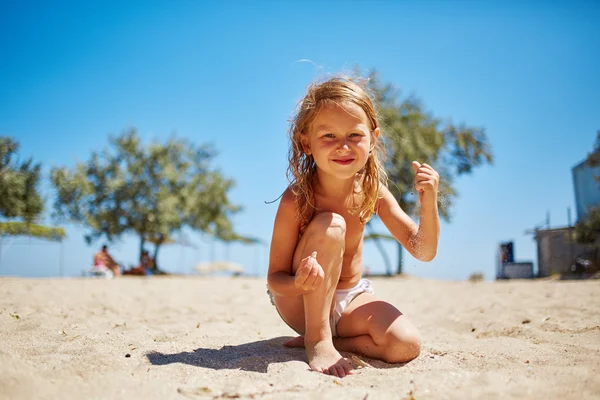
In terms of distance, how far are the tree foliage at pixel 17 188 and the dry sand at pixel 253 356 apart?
1552 centimetres

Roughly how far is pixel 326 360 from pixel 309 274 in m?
0.47

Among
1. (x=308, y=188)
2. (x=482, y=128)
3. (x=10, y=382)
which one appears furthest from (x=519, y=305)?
(x=482, y=128)

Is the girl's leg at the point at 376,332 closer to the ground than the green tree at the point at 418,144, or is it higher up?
closer to the ground

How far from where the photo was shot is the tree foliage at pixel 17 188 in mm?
18141

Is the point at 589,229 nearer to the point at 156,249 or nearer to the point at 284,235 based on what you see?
the point at 284,235

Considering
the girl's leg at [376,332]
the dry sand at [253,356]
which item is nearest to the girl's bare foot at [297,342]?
the girl's leg at [376,332]

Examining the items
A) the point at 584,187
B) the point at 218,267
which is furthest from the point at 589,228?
the point at 218,267

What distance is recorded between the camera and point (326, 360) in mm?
2316

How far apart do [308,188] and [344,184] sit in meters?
0.22

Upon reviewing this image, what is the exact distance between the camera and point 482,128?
863 inches

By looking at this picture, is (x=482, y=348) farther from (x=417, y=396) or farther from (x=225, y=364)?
(x=225, y=364)

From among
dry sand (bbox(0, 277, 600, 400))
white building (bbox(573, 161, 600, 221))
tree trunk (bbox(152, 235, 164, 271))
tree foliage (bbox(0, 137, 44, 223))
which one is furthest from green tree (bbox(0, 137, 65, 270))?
white building (bbox(573, 161, 600, 221))

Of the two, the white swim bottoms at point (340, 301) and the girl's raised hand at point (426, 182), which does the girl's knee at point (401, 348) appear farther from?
the girl's raised hand at point (426, 182)

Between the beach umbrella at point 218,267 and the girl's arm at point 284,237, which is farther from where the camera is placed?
the beach umbrella at point 218,267
